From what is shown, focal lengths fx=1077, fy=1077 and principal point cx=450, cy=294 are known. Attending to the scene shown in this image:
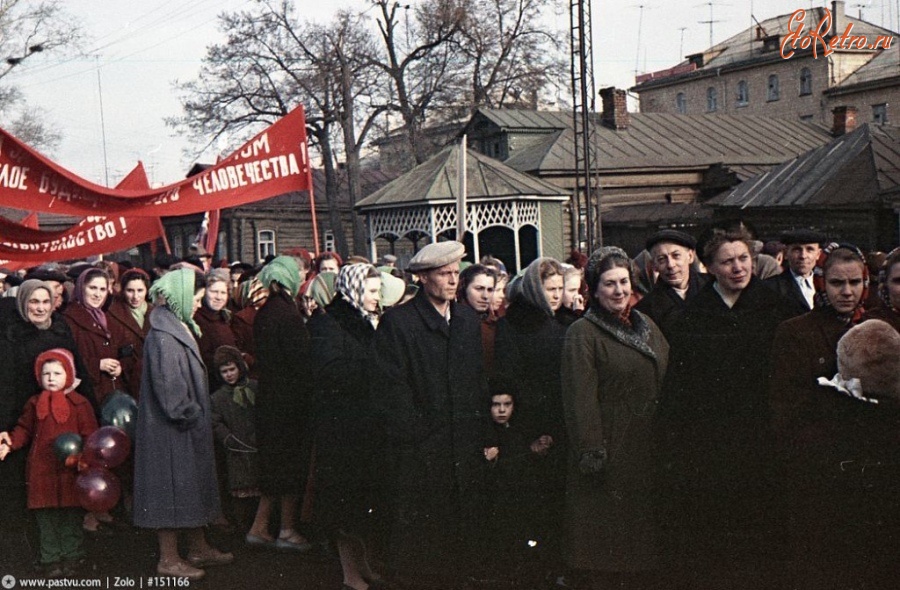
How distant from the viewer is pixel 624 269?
4.57 m

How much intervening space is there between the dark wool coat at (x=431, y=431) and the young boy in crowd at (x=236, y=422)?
5.96ft

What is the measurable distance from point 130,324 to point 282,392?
1.89m

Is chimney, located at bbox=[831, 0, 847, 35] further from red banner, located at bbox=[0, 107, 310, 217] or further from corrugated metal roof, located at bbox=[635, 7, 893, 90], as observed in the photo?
red banner, located at bbox=[0, 107, 310, 217]

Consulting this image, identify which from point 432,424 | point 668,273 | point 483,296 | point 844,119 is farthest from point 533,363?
point 844,119

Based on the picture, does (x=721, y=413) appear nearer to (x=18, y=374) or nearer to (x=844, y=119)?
(x=18, y=374)

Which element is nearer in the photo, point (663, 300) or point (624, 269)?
point (624, 269)

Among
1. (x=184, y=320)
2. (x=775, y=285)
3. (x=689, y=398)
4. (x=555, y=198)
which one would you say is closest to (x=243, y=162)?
(x=184, y=320)

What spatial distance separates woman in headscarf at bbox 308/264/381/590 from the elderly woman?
4.09 feet

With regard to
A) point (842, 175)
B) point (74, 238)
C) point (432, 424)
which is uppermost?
point (842, 175)

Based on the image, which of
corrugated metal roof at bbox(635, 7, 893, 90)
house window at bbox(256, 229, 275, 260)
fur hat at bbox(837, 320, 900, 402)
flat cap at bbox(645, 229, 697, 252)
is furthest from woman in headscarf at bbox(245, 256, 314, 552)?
house window at bbox(256, 229, 275, 260)

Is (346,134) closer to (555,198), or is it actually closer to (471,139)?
(555,198)

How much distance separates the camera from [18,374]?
625 cm

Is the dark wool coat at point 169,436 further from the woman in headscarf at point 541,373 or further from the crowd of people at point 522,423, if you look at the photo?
the woman in headscarf at point 541,373

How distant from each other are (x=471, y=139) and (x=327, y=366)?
102 feet
